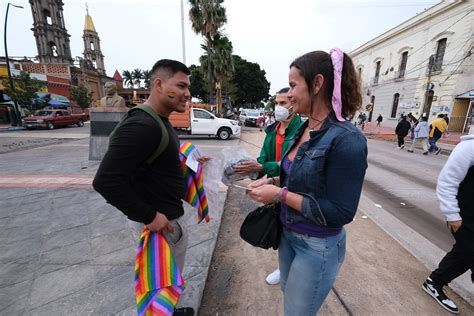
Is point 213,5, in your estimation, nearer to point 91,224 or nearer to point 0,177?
point 0,177

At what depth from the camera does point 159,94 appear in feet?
4.90

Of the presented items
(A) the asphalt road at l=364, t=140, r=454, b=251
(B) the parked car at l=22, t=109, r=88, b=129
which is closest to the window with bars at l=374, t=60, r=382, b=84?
(A) the asphalt road at l=364, t=140, r=454, b=251

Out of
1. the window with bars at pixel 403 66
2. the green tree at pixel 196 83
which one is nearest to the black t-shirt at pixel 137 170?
the window with bars at pixel 403 66

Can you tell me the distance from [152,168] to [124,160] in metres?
0.24

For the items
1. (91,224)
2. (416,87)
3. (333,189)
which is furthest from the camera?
(416,87)

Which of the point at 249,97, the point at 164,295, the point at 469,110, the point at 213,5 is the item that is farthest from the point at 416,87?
the point at 164,295

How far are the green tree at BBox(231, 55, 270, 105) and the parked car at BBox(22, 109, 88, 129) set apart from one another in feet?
77.5

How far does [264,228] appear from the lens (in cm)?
138

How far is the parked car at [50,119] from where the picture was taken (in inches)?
623

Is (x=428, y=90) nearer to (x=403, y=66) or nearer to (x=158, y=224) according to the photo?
(x=403, y=66)

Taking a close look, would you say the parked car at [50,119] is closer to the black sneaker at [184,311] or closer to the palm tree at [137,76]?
the black sneaker at [184,311]

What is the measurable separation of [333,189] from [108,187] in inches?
43.1

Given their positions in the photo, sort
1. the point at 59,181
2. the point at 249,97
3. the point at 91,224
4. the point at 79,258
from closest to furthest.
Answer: the point at 79,258 → the point at 91,224 → the point at 59,181 → the point at 249,97

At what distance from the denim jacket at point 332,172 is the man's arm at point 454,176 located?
1.13 m
